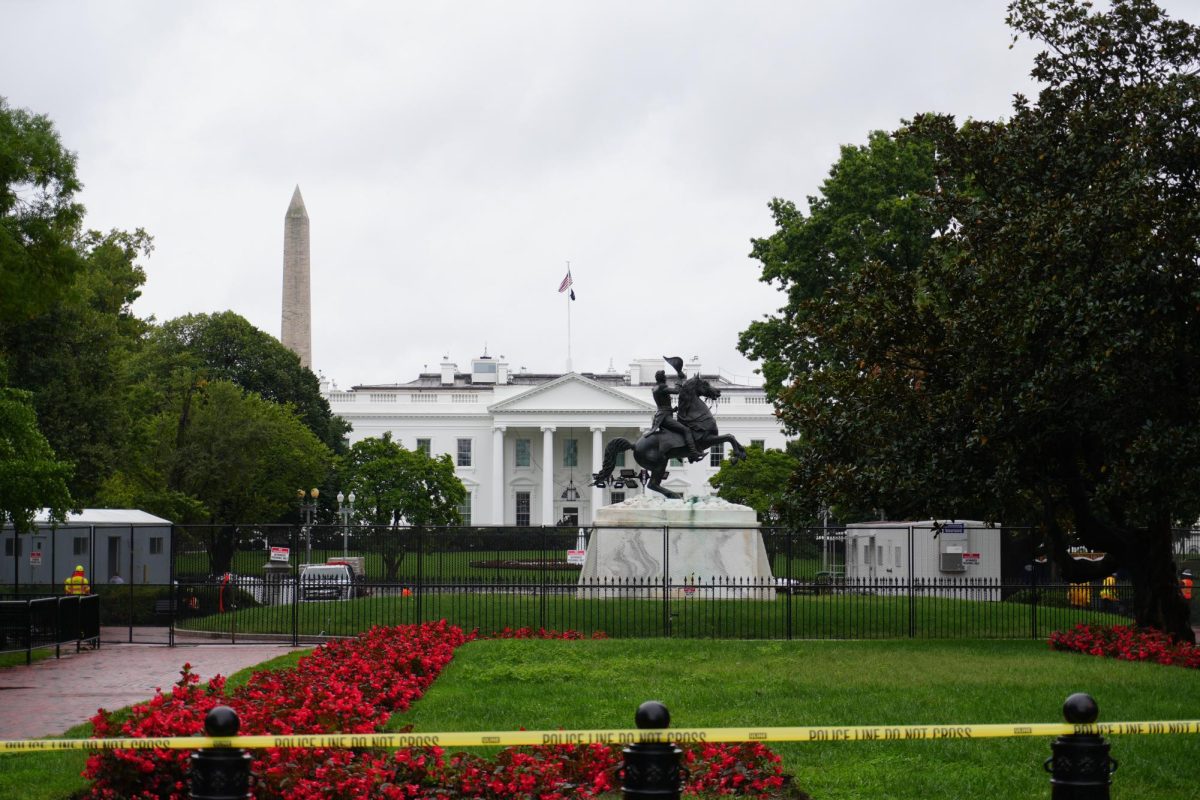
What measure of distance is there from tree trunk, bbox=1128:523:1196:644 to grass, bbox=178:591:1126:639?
2635 millimetres

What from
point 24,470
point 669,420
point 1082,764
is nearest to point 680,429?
point 669,420

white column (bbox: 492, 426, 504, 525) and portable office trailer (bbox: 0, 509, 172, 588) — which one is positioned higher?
white column (bbox: 492, 426, 504, 525)

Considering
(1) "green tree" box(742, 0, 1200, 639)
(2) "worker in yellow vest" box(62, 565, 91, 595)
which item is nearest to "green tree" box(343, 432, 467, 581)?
(2) "worker in yellow vest" box(62, 565, 91, 595)

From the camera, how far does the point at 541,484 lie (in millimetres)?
95625

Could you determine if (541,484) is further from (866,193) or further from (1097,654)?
(1097,654)

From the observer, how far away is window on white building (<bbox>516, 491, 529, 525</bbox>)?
315ft

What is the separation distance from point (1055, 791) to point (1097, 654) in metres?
12.6

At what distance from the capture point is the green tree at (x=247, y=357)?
7362 centimetres

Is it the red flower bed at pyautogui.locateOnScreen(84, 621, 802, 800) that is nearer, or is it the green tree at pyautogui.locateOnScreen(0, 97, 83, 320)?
the red flower bed at pyautogui.locateOnScreen(84, 621, 802, 800)

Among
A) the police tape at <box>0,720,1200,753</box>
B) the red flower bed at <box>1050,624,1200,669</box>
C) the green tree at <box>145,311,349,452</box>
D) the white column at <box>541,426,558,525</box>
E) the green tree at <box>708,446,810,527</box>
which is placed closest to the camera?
the police tape at <box>0,720,1200,753</box>

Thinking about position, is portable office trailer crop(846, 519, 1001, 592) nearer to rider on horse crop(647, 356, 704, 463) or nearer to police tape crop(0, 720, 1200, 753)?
rider on horse crop(647, 356, 704, 463)

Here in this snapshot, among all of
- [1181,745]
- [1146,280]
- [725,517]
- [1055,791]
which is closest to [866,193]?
[725,517]

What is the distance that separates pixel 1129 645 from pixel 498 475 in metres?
77.8

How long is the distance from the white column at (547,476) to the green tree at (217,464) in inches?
1319
